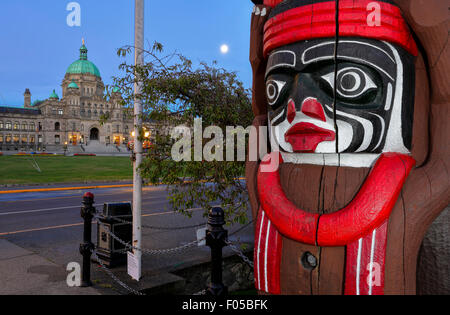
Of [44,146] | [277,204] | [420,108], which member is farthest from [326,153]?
[44,146]

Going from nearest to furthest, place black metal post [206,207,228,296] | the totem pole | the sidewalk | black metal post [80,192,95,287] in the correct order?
1. the totem pole
2. black metal post [206,207,228,296]
3. the sidewalk
4. black metal post [80,192,95,287]

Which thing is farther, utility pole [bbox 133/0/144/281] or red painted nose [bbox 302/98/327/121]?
utility pole [bbox 133/0/144/281]

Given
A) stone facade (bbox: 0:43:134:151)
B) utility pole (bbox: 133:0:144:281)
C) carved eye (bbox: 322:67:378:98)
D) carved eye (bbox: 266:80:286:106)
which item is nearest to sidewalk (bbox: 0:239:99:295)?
utility pole (bbox: 133:0:144:281)

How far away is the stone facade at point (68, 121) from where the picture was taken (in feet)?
299

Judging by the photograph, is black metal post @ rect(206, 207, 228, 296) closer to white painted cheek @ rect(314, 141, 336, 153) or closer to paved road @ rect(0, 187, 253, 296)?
white painted cheek @ rect(314, 141, 336, 153)

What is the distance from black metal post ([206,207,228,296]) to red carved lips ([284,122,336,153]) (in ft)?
3.81

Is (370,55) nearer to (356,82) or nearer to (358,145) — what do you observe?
(356,82)

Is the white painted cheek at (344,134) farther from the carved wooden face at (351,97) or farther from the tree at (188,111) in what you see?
the tree at (188,111)

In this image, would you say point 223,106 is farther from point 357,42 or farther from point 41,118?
point 41,118

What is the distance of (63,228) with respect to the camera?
867 cm

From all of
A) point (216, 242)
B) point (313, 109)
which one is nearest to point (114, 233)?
point (216, 242)

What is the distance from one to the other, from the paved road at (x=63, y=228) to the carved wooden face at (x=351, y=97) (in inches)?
120

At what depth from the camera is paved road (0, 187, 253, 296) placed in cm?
637

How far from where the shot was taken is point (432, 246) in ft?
6.94
